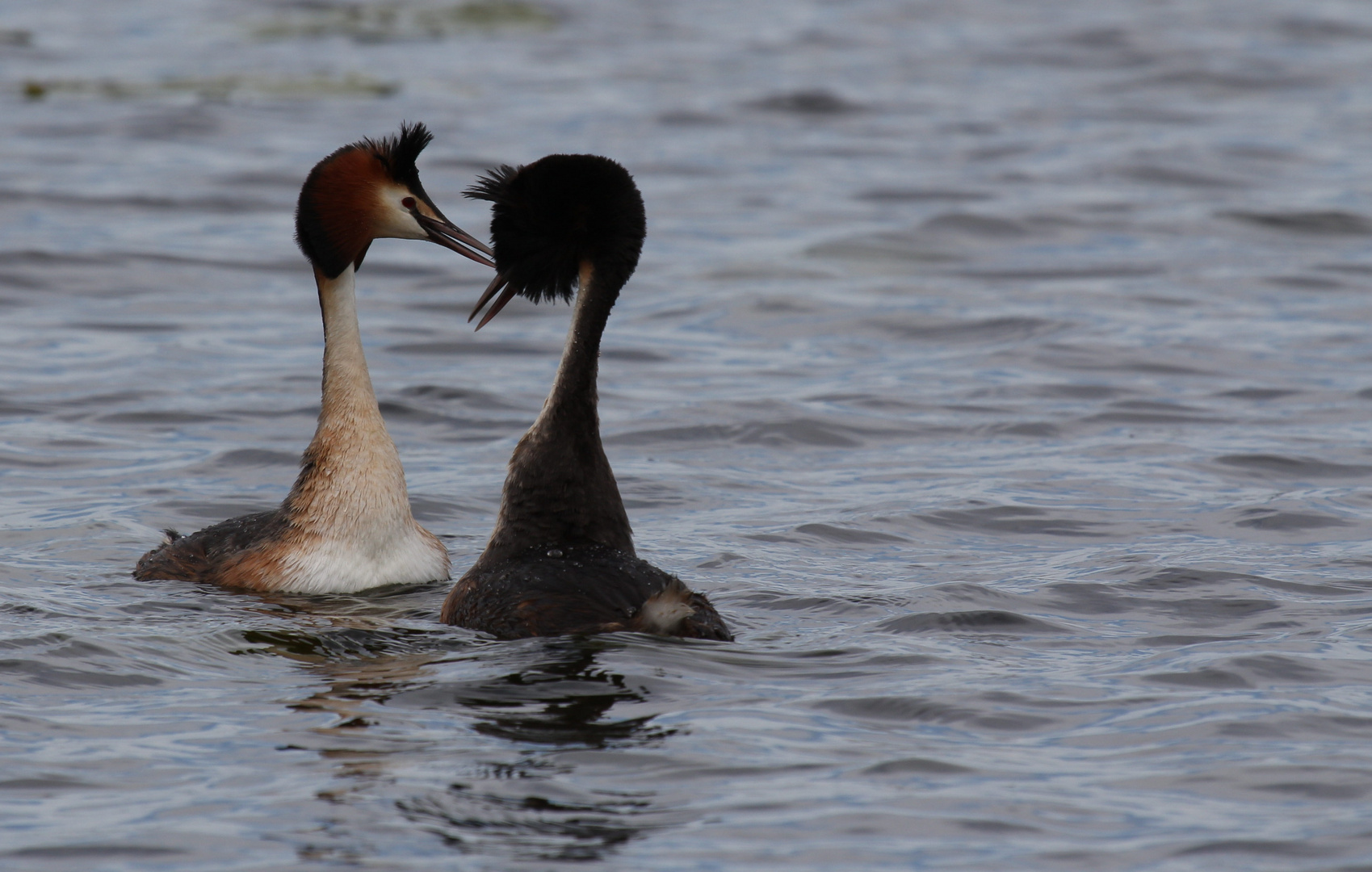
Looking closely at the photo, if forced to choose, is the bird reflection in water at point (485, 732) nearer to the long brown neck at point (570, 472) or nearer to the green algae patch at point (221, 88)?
the long brown neck at point (570, 472)

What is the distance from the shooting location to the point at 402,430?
13.4 meters

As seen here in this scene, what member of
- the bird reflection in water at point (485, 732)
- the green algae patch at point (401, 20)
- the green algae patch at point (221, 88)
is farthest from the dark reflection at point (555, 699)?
the green algae patch at point (401, 20)

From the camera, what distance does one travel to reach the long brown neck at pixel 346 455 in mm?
9156

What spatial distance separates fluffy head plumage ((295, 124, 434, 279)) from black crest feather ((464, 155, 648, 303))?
1317mm

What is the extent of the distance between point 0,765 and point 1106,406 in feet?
30.0

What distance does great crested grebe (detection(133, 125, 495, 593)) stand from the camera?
9.07 meters

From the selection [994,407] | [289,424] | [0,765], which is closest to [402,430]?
[289,424]

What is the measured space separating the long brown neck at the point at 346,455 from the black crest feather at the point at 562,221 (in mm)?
1534

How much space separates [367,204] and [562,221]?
5.66 feet

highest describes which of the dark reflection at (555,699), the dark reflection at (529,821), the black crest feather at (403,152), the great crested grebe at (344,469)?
the black crest feather at (403,152)

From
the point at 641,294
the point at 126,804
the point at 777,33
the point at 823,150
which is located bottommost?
the point at 126,804

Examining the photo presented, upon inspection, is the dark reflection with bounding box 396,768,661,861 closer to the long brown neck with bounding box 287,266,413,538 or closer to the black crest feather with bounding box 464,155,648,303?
the black crest feather with bounding box 464,155,648,303

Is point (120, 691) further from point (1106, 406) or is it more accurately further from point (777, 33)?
point (777, 33)

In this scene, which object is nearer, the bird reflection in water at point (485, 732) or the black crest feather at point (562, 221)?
the bird reflection in water at point (485, 732)
